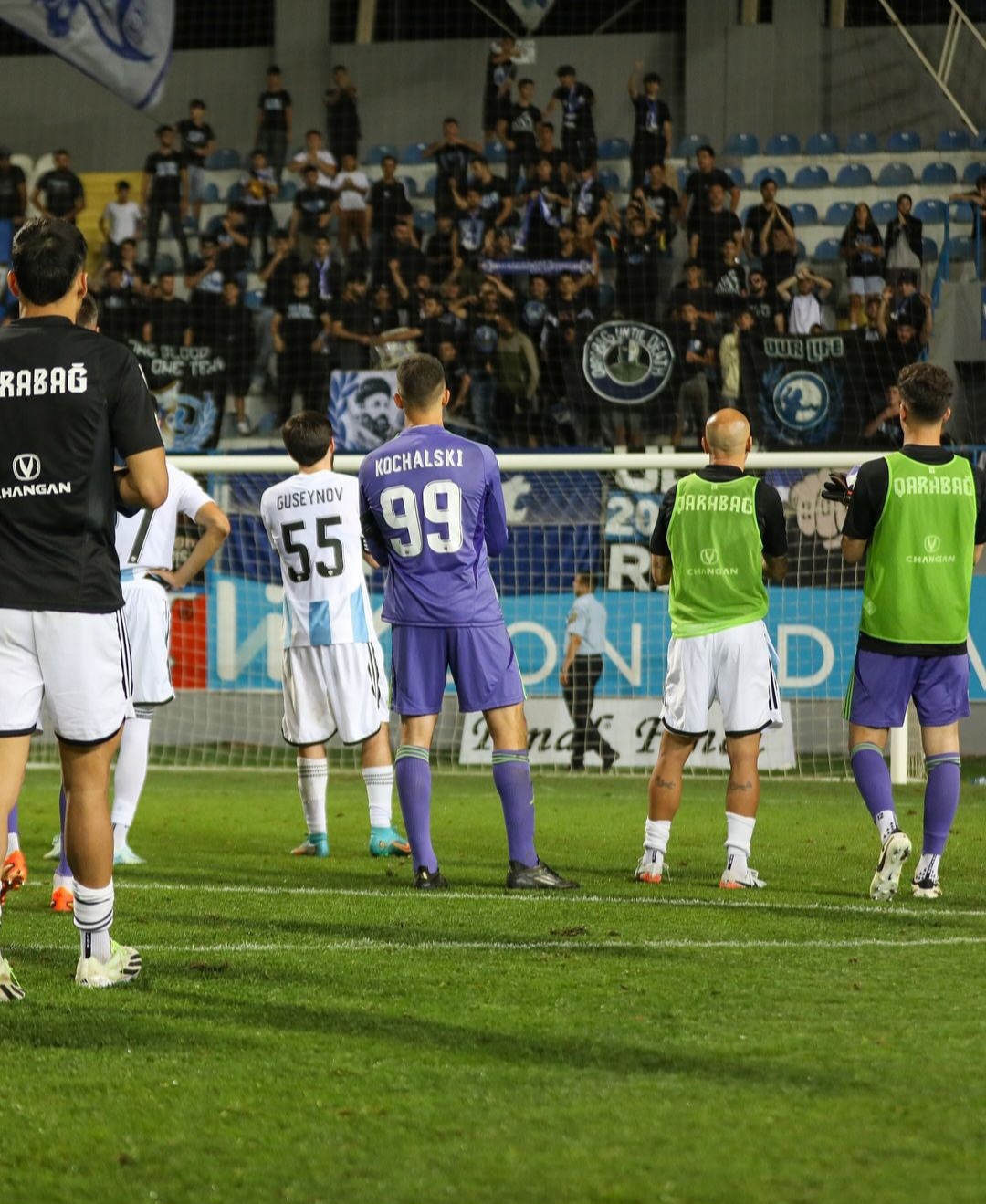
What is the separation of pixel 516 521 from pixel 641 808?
4769 millimetres

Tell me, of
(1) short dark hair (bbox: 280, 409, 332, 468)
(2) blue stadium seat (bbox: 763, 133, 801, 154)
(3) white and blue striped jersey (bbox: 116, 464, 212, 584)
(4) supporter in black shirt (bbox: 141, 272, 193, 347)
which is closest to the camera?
(3) white and blue striped jersey (bbox: 116, 464, 212, 584)

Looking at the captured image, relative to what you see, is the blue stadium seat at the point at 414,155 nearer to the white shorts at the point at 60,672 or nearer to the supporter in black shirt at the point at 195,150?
the supporter in black shirt at the point at 195,150

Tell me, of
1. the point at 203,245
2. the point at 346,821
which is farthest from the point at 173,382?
the point at 346,821

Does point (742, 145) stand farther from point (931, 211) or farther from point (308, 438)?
point (308, 438)

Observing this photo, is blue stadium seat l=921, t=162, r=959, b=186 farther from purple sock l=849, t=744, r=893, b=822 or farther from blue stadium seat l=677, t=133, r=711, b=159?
purple sock l=849, t=744, r=893, b=822

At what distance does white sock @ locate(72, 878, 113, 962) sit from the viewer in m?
4.54

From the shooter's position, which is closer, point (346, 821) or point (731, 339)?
point (346, 821)

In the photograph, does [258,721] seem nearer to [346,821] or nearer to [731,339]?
[346,821]

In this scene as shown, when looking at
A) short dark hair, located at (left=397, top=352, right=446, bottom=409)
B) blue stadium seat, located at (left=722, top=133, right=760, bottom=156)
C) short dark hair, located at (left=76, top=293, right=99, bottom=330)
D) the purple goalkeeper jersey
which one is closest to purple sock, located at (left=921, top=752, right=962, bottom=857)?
the purple goalkeeper jersey

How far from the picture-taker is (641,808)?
1048 centimetres

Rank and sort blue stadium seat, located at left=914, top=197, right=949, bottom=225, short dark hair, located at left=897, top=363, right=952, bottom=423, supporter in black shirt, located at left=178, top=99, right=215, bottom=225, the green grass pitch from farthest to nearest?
supporter in black shirt, located at left=178, top=99, right=215, bottom=225
blue stadium seat, located at left=914, top=197, right=949, bottom=225
short dark hair, located at left=897, top=363, right=952, bottom=423
the green grass pitch

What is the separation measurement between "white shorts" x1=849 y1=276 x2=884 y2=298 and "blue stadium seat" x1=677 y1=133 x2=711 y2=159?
3.19m

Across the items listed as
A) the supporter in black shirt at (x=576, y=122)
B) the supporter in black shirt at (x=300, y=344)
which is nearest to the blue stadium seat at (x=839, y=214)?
the supporter in black shirt at (x=576, y=122)

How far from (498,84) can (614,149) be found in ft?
6.29
